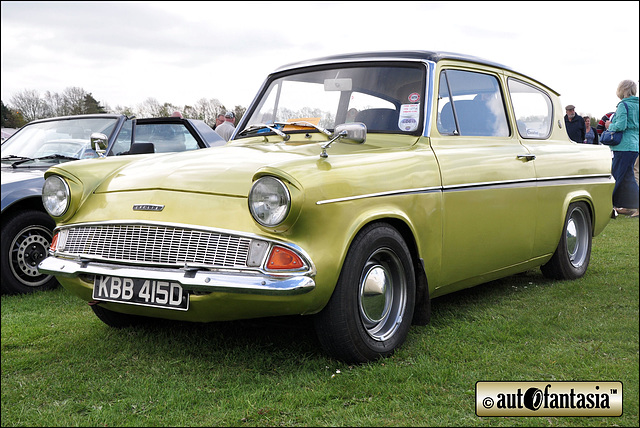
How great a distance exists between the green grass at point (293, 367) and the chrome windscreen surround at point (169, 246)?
583mm

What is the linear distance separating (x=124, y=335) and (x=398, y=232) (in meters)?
1.78

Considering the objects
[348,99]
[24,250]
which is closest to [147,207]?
[348,99]

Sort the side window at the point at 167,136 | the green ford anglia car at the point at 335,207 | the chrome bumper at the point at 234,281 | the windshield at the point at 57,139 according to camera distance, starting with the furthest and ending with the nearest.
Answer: the side window at the point at 167,136, the windshield at the point at 57,139, the green ford anglia car at the point at 335,207, the chrome bumper at the point at 234,281

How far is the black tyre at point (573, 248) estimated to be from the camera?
5172mm

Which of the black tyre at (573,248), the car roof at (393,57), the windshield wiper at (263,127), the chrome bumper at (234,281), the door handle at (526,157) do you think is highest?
the car roof at (393,57)

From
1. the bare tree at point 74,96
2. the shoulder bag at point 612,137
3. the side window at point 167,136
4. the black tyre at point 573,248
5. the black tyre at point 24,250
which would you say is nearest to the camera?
the black tyre at point 24,250

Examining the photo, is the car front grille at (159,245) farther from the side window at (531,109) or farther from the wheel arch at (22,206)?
the side window at (531,109)

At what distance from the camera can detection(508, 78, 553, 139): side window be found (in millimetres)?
4918

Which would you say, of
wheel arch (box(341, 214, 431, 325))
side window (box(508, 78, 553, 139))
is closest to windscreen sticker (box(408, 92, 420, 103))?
wheel arch (box(341, 214, 431, 325))

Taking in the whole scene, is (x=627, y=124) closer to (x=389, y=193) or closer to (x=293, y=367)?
(x=389, y=193)

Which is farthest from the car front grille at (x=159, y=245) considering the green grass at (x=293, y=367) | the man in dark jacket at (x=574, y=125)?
the man in dark jacket at (x=574, y=125)

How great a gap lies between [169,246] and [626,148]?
7987 mm

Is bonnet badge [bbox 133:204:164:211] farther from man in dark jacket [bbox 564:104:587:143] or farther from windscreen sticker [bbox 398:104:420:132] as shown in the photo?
man in dark jacket [bbox 564:104:587:143]

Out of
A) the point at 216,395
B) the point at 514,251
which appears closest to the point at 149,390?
the point at 216,395
